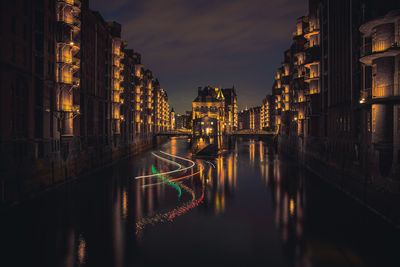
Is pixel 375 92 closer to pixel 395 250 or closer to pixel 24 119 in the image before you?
pixel 395 250

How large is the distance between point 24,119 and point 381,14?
124ft

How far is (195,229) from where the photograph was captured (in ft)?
74.0

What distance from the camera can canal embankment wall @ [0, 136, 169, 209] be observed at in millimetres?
26005

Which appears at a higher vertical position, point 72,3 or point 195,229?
point 72,3

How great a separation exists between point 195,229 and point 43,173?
871 inches

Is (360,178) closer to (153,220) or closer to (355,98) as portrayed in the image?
(355,98)

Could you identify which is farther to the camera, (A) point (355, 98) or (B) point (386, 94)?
(A) point (355, 98)

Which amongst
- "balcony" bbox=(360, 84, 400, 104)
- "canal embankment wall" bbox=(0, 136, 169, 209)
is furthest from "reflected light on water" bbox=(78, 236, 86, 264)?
"balcony" bbox=(360, 84, 400, 104)

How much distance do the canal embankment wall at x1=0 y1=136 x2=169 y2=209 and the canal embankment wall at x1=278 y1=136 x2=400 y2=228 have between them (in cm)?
3461

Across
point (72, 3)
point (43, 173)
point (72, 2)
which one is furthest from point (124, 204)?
point (72, 2)

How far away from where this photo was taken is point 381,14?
71.9 feet

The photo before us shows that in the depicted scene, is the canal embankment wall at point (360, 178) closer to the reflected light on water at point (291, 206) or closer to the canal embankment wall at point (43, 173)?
the reflected light on water at point (291, 206)

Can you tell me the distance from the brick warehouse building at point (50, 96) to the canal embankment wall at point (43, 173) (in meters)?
0.10

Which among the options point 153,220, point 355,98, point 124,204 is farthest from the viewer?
point 355,98
